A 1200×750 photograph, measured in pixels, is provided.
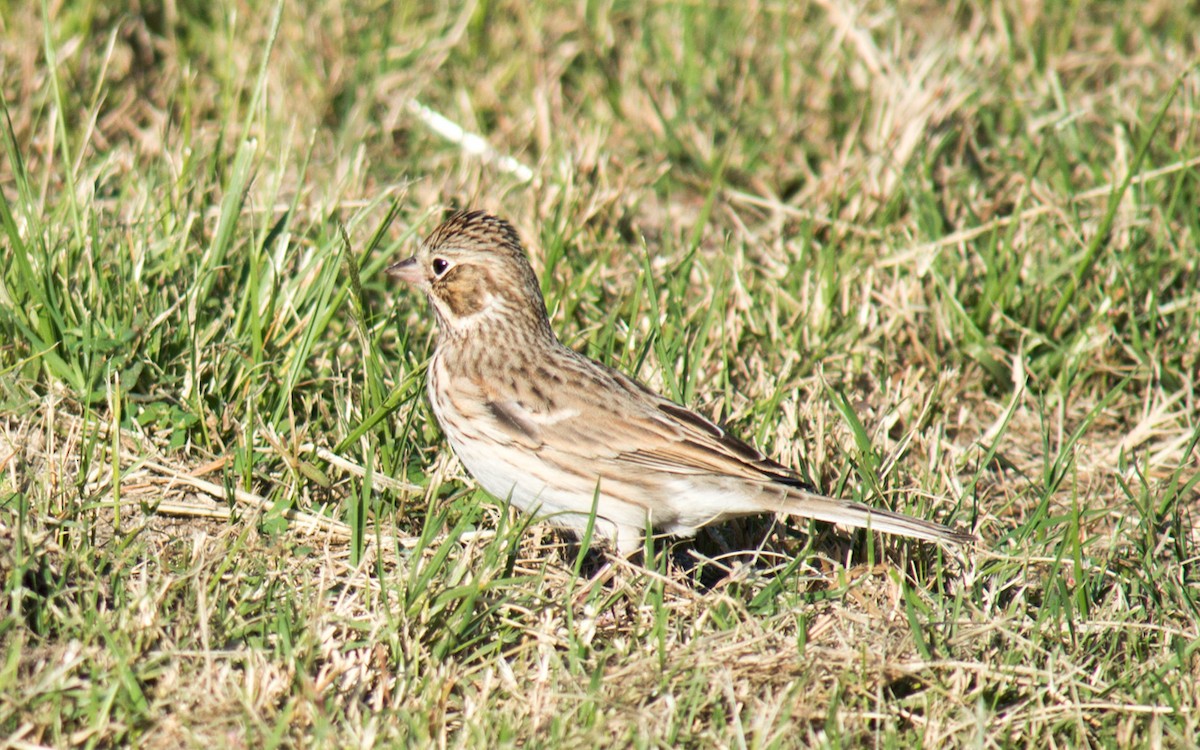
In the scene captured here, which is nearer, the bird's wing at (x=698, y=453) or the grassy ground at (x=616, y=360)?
the grassy ground at (x=616, y=360)

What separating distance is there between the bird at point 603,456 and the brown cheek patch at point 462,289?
27 cm

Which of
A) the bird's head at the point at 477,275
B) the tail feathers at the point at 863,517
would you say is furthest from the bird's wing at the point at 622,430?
the bird's head at the point at 477,275

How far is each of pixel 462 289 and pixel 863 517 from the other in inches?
77.3

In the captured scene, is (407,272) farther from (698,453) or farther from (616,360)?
(698,453)

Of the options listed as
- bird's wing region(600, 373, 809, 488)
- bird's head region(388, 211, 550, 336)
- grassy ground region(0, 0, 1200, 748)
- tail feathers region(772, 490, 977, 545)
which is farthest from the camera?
bird's head region(388, 211, 550, 336)

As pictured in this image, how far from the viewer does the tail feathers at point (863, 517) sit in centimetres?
503

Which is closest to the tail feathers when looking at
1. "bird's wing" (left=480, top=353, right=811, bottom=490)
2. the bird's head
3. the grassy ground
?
"bird's wing" (left=480, top=353, right=811, bottom=490)

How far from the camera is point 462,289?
6.05 meters

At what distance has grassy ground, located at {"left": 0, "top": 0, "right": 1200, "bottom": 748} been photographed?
14.8 ft

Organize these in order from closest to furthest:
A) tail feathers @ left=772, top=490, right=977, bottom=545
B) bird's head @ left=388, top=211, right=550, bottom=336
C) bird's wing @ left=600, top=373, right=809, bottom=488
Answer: tail feathers @ left=772, top=490, right=977, bottom=545 → bird's wing @ left=600, top=373, right=809, bottom=488 → bird's head @ left=388, top=211, right=550, bottom=336

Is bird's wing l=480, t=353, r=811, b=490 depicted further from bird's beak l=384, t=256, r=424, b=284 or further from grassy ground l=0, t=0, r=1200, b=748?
bird's beak l=384, t=256, r=424, b=284

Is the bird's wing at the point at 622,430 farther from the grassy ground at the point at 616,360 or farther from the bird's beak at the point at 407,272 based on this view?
the bird's beak at the point at 407,272

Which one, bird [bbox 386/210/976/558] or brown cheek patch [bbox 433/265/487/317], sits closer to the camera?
bird [bbox 386/210/976/558]

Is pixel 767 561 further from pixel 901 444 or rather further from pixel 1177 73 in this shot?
pixel 1177 73
